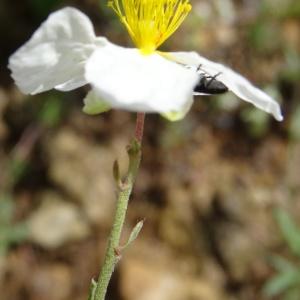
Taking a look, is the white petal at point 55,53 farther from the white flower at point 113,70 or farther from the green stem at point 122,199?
the green stem at point 122,199

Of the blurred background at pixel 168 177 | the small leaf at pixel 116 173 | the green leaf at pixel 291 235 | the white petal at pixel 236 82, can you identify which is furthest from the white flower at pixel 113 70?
the blurred background at pixel 168 177

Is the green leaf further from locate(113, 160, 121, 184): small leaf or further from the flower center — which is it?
locate(113, 160, 121, 184): small leaf

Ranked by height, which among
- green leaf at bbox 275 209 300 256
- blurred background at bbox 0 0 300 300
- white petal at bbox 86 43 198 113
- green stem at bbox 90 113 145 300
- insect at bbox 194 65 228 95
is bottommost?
blurred background at bbox 0 0 300 300

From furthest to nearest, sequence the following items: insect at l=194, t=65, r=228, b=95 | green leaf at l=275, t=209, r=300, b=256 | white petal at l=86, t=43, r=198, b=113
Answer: green leaf at l=275, t=209, r=300, b=256
insect at l=194, t=65, r=228, b=95
white petal at l=86, t=43, r=198, b=113

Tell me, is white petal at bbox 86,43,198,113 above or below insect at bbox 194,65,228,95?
above

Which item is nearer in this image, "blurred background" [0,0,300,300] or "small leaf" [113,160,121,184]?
"small leaf" [113,160,121,184]

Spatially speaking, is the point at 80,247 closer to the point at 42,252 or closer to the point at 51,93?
Result: the point at 42,252

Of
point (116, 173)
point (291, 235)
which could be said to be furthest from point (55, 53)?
point (291, 235)

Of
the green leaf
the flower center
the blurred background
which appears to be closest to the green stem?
the flower center

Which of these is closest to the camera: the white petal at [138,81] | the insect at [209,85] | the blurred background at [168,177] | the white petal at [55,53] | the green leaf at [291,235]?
the white petal at [138,81]
